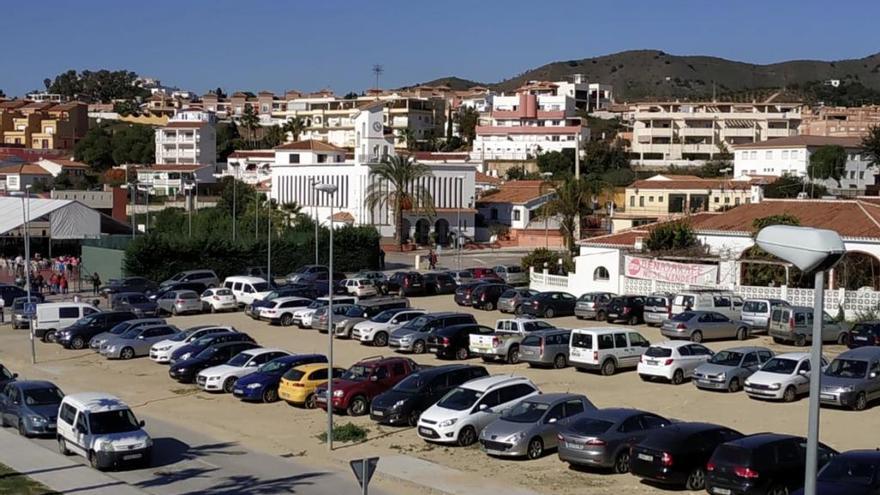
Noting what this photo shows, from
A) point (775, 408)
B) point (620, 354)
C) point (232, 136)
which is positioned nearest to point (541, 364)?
point (620, 354)

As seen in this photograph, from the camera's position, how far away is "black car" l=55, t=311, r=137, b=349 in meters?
41.7

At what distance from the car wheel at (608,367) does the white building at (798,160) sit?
7888 cm

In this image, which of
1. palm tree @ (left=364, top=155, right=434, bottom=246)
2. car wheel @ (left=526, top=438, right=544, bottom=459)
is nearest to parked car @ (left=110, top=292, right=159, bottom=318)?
car wheel @ (left=526, top=438, right=544, bottom=459)

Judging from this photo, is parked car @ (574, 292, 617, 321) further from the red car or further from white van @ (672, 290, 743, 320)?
the red car

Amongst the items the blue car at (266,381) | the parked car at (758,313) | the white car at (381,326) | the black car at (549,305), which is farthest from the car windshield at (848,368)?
the black car at (549,305)

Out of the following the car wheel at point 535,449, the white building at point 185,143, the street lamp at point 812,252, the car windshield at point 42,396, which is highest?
the white building at point 185,143

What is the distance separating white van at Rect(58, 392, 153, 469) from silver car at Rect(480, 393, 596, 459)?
739 centimetres

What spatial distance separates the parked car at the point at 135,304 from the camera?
4875cm

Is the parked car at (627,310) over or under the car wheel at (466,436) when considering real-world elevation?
over

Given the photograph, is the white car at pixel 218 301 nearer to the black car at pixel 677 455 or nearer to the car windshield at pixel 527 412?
the car windshield at pixel 527 412

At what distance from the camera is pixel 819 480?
693 inches

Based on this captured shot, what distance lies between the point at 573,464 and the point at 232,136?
149m

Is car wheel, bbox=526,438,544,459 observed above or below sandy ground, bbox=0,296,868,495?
above

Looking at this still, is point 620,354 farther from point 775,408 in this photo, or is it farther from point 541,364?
point 775,408
